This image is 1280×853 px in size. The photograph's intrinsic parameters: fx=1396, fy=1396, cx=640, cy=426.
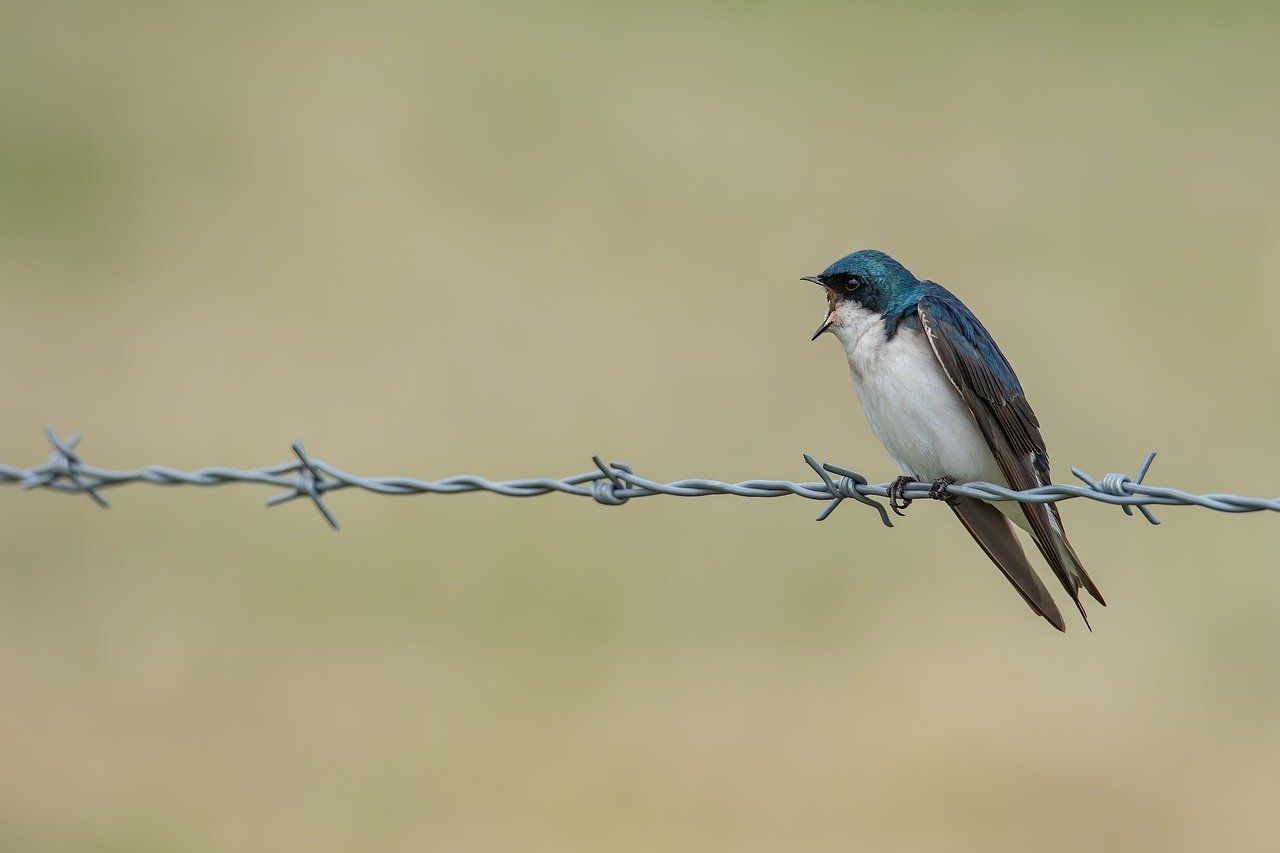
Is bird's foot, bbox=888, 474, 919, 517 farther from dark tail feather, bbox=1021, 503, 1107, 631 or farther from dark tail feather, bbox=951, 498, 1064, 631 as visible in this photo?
dark tail feather, bbox=1021, 503, 1107, 631

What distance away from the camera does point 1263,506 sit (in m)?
2.98

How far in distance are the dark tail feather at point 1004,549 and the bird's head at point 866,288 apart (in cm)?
64

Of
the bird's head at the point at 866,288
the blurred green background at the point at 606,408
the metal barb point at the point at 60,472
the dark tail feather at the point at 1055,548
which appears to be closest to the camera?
the dark tail feather at the point at 1055,548

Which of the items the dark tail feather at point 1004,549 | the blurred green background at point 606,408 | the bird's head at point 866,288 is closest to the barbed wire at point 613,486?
the dark tail feather at point 1004,549

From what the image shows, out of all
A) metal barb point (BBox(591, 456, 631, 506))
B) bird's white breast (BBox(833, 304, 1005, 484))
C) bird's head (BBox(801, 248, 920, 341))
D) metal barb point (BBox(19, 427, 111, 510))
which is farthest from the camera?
bird's head (BBox(801, 248, 920, 341))

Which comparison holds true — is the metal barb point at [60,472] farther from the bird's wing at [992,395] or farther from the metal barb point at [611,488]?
the bird's wing at [992,395]

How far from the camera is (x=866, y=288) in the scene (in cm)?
434

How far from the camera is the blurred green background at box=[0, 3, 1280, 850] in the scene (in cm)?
672

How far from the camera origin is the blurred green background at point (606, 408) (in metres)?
6.72

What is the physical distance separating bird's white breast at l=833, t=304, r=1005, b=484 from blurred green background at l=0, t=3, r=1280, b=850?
8.81 feet

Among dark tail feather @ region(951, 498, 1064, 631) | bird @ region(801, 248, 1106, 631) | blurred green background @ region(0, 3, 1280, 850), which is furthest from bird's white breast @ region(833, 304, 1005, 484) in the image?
blurred green background @ region(0, 3, 1280, 850)

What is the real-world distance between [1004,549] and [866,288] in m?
0.90

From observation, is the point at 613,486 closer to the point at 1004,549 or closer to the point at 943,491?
the point at 943,491

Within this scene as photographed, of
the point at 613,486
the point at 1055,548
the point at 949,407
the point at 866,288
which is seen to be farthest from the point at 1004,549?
the point at 613,486
